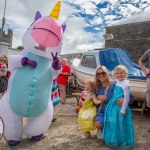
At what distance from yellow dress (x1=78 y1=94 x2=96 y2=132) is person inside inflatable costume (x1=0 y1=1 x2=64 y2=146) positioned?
566mm

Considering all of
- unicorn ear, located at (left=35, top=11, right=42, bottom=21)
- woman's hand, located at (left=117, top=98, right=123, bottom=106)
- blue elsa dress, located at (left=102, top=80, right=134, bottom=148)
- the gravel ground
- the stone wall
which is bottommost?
the gravel ground

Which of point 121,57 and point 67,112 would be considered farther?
point 121,57

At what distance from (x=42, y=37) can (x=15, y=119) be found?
1.37m

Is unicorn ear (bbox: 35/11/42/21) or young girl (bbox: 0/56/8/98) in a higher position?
unicorn ear (bbox: 35/11/42/21)

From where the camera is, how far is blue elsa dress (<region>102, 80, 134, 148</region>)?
4.23m

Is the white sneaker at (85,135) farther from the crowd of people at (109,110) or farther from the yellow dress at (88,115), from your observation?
the yellow dress at (88,115)

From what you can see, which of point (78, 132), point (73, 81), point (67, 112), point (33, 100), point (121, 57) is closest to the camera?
point (33, 100)

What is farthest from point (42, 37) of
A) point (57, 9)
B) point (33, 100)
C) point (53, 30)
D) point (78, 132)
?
point (78, 132)

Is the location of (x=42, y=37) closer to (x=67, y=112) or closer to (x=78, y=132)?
(x=78, y=132)

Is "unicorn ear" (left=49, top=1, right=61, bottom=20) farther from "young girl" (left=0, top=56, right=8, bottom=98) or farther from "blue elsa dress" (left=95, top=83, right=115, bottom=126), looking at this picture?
"young girl" (left=0, top=56, right=8, bottom=98)

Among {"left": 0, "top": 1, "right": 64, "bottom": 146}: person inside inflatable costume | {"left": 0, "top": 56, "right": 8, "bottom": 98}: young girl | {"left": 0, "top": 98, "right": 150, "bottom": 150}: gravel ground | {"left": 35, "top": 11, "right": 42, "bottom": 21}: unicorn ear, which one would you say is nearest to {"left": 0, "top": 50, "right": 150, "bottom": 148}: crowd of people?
{"left": 0, "top": 98, "right": 150, "bottom": 150}: gravel ground

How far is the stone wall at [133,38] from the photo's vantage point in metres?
18.0

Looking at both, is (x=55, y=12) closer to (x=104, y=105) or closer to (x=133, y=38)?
(x=104, y=105)

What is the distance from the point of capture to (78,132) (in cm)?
520
